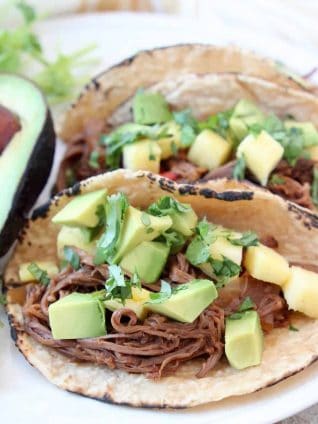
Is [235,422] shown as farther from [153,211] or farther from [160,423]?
[153,211]

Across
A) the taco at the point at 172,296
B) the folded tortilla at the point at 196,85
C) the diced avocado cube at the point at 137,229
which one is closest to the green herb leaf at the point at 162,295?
the taco at the point at 172,296

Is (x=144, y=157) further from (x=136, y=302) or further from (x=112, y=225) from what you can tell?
(x=136, y=302)

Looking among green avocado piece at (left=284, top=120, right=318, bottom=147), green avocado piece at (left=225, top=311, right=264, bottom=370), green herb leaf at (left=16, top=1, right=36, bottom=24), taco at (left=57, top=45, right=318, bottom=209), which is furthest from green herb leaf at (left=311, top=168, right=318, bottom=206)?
green herb leaf at (left=16, top=1, right=36, bottom=24)

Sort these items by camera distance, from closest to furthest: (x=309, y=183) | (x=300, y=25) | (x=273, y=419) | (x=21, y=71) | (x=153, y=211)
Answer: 1. (x=273, y=419)
2. (x=153, y=211)
3. (x=309, y=183)
4. (x=21, y=71)
5. (x=300, y=25)

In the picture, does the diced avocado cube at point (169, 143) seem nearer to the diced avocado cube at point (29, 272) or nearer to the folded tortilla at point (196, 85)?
the folded tortilla at point (196, 85)

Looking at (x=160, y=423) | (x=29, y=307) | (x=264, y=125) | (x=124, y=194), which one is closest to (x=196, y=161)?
(x=264, y=125)

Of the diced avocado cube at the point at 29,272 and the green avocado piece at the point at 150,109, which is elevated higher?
the green avocado piece at the point at 150,109
